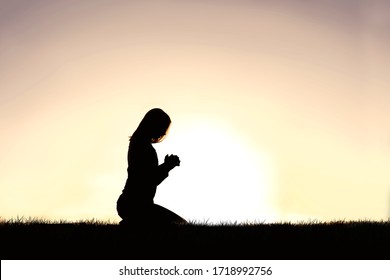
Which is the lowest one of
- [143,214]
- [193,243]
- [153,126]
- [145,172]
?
[193,243]

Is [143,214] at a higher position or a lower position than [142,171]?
lower

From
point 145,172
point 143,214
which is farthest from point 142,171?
point 143,214

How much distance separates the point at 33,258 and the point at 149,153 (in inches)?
105

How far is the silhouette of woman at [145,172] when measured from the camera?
10.7 metres

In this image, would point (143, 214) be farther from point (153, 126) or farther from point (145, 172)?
point (153, 126)

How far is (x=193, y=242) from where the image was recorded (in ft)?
31.8

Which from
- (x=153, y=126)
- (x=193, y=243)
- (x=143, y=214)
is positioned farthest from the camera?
(x=143, y=214)

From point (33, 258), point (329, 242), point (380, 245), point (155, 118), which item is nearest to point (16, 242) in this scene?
point (33, 258)

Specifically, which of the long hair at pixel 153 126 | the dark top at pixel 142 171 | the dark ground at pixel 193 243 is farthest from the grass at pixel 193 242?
the long hair at pixel 153 126

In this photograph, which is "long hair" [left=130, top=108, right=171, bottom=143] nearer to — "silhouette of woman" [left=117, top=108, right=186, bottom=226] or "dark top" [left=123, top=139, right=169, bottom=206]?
"silhouette of woman" [left=117, top=108, right=186, bottom=226]

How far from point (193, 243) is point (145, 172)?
1.72 metres

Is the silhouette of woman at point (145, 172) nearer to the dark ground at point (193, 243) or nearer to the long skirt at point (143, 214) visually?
the long skirt at point (143, 214)

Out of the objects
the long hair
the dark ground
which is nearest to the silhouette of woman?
the long hair

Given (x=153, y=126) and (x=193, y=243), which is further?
(x=153, y=126)
